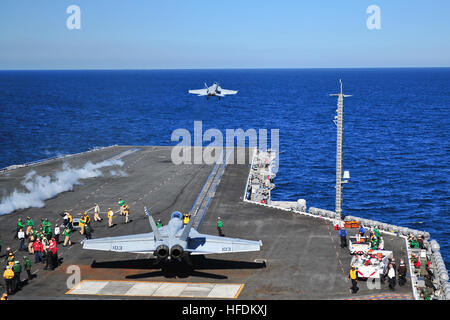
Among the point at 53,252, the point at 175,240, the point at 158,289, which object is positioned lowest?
the point at 158,289

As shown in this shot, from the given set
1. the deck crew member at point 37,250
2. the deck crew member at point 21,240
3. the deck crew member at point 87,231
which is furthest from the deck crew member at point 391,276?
the deck crew member at point 21,240

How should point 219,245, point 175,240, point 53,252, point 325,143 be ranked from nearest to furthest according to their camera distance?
point 175,240
point 219,245
point 53,252
point 325,143

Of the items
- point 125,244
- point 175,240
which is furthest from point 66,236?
point 175,240

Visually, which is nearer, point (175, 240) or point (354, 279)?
point (175, 240)

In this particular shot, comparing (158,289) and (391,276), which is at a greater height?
(391,276)

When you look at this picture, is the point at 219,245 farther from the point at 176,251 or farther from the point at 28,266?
the point at 28,266

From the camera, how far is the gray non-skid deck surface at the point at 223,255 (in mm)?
33375

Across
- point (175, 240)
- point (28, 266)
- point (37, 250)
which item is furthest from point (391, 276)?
point (37, 250)

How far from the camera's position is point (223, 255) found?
39.1 metres

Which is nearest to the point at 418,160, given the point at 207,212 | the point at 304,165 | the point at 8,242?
the point at 304,165

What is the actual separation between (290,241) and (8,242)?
24085mm

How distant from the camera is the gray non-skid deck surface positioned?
33375 millimetres

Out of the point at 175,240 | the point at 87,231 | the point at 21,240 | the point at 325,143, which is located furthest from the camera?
the point at 325,143
